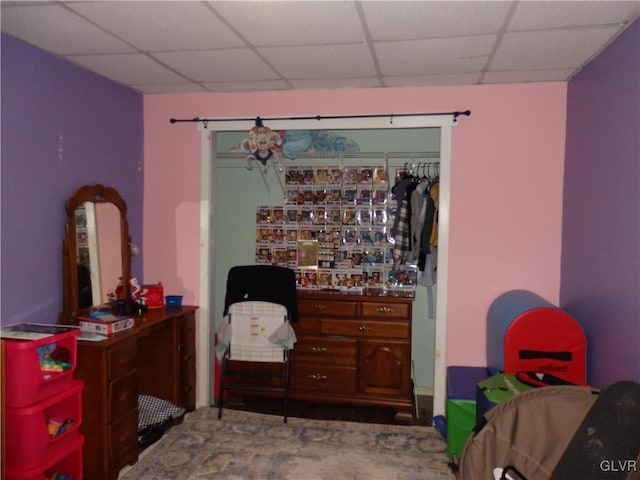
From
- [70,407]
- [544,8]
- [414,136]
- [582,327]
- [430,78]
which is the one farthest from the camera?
[414,136]

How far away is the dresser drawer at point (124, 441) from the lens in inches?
116

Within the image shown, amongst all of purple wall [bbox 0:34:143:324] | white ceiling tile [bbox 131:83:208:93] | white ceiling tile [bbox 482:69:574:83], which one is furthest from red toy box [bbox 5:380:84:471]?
white ceiling tile [bbox 482:69:574:83]

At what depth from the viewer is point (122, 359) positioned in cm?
301

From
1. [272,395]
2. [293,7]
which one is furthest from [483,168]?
[272,395]

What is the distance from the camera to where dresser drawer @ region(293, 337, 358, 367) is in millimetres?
4102

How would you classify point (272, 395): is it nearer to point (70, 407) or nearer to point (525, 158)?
point (70, 407)

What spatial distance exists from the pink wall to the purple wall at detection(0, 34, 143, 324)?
96cm

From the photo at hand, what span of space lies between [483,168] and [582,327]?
4.25 feet

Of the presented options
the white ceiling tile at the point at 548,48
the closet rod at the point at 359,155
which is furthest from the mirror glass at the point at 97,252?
the white ceiling tile at the point at 548,48

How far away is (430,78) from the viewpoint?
355 centimetres

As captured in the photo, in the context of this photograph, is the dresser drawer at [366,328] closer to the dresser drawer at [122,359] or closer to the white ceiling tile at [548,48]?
the dresser drawer at [122,359]

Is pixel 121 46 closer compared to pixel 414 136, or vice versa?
pixel 121 46

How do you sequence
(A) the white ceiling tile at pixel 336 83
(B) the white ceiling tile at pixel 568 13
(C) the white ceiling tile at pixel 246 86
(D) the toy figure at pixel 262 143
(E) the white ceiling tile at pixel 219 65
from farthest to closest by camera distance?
(D) the toy figure at pixel 262 143 < (C) the white ceiling tile at pixel 246 86 < (A) the white ceiling tile at pixel 336 83 < (E) the white ceiling tile at pixel 219 65 < (B) the white ceiling tile at pixel 568 13

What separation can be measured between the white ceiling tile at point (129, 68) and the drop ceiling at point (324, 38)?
13 millimetres
